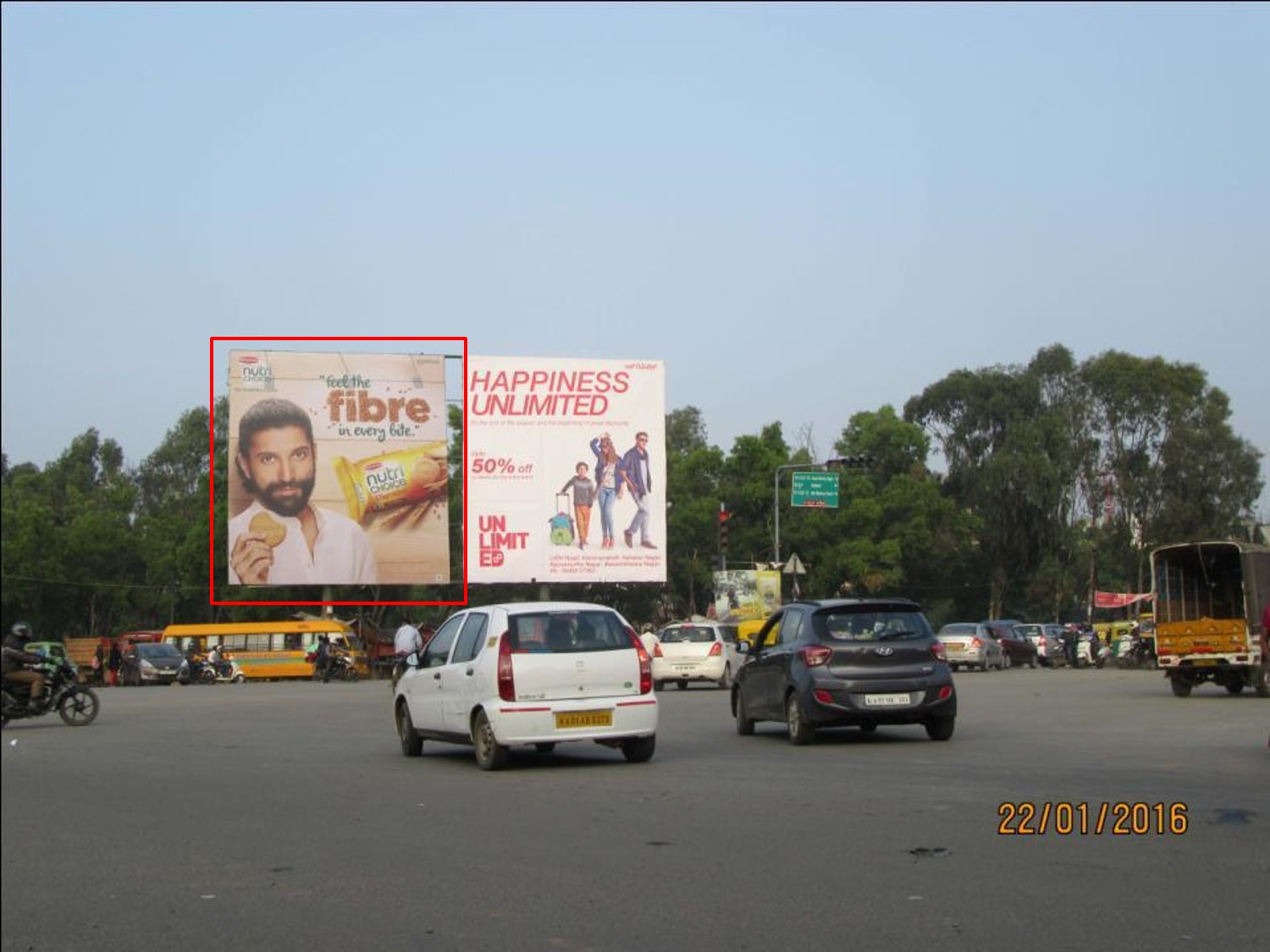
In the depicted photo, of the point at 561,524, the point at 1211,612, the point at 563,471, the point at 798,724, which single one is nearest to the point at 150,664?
the point at 561,524

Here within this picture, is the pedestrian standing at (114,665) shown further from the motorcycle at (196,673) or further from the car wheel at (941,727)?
the car wheel at (941,727)

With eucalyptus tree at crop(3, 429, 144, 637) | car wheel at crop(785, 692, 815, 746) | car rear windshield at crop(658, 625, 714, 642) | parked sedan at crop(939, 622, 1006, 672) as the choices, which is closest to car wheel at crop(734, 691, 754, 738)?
car wheel at crop(785, 692, 815, 746)

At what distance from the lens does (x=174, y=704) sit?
97.9 ft

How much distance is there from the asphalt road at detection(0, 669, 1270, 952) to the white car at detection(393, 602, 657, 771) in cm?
40

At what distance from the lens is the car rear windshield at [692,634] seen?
34.7m

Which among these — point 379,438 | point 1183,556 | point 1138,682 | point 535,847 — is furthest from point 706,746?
point 379,438

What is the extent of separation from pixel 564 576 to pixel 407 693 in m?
30.5

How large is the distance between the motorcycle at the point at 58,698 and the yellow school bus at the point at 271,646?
3108 cm

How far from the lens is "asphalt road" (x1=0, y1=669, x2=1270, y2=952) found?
7.08 meters

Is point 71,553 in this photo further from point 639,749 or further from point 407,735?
point 639,749

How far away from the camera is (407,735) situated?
1653 centimetres

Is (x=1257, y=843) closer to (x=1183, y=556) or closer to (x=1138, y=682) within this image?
(x=1183, y=556)

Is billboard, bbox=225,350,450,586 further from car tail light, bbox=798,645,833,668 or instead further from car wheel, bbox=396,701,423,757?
car tail light, bbox=798,645,833,668

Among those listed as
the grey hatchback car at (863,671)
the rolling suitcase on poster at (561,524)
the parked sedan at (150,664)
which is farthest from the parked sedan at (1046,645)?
the grey hatchback car at (863,671)
